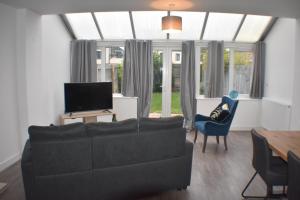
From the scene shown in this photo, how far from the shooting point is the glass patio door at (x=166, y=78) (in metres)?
7.36

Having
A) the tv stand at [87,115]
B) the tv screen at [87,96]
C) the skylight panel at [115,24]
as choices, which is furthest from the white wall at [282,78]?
the tv screen at [87,96]

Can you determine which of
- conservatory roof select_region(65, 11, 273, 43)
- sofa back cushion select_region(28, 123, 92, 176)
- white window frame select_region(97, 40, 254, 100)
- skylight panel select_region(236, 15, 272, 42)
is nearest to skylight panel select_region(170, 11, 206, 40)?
conservatory roof select_region(65, 11, 273, 43)

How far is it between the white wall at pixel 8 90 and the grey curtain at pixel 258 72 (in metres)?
5.53

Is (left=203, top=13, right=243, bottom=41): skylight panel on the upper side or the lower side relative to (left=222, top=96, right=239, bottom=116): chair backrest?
upper

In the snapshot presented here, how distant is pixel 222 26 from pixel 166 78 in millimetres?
1900

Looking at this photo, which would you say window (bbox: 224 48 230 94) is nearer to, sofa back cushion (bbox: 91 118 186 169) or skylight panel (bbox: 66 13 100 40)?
skylight panel (bbox: 66 13 100 40)

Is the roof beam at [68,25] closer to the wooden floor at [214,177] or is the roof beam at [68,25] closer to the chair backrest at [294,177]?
the wooden floor at [214,177]

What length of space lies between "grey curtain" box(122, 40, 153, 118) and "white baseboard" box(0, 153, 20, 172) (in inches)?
127

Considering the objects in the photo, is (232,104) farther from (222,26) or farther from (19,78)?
(19,78)

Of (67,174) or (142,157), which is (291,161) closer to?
(142,157)

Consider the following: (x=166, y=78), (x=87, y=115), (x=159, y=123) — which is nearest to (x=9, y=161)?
(x=87, y=115)

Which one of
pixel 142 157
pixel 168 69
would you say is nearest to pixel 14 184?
pixel 142 157

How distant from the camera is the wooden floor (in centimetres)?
346

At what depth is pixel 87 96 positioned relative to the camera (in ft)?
20.6
